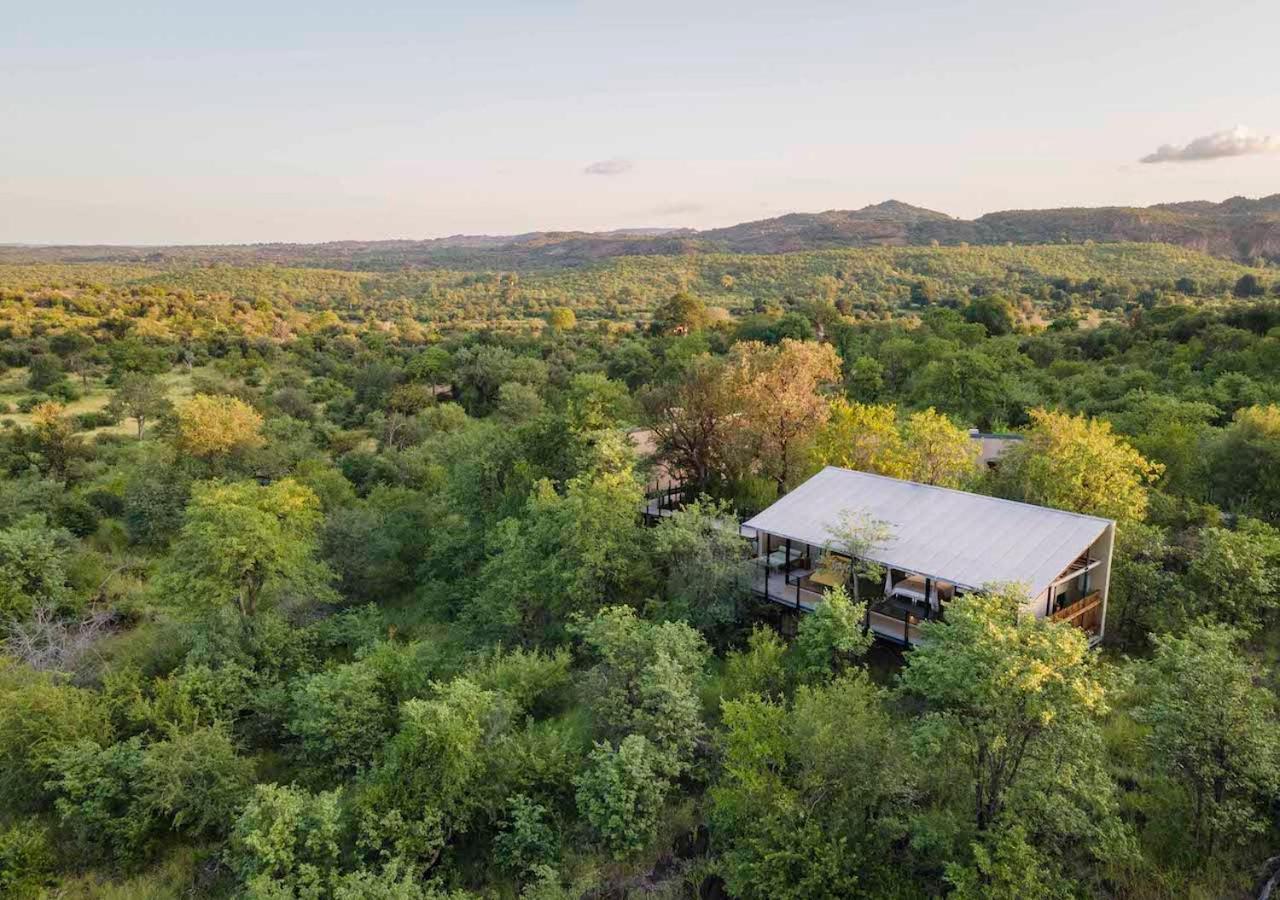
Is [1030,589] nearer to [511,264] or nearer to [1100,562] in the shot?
[1100,562]

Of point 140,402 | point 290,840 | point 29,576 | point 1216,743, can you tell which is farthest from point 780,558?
point 140,402

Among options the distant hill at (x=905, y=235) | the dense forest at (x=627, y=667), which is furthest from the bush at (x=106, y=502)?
the distant hill at (x=905, y=235)

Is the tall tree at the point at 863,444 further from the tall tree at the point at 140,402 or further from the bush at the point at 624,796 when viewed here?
the tall tree at the point at 140,402

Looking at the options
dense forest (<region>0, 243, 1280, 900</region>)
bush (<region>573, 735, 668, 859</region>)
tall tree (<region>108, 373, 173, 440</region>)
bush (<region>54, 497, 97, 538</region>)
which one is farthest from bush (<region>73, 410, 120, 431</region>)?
bush (<region>573, 735, 668, 859</region>)

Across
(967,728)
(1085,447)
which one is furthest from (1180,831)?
(1085,447)

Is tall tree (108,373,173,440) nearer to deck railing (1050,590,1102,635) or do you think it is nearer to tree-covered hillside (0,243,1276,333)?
tree-covered hillside (0,243,1276,333)

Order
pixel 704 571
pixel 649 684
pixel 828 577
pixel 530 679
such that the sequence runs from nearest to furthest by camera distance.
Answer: pixel 649 684
pixel 530 679
pixel 828 577
pixel 704 571

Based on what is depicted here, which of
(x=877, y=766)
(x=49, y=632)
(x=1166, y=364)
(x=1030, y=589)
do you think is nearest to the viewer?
(x=877, y=766)

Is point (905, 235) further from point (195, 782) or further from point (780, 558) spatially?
point (195, 782)
